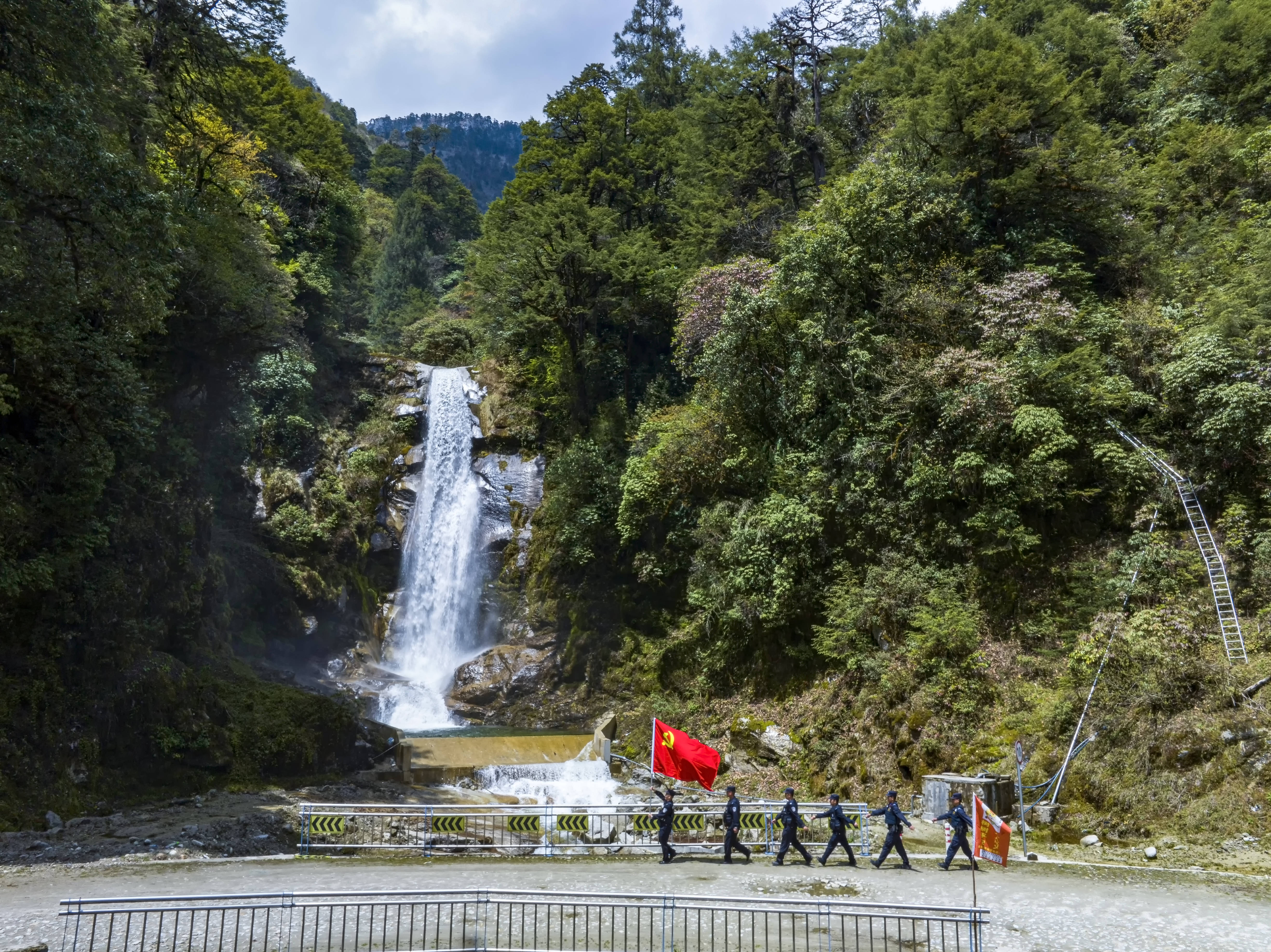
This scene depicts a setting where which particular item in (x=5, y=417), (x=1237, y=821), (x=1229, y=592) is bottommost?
(x=1237, y=821)

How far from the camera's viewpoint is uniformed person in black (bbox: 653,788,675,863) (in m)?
11.4

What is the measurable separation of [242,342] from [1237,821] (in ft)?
74.0

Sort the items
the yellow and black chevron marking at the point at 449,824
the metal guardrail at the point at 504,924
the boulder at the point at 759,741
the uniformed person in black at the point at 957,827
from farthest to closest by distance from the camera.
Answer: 1. the boulder at the point at 759,741
2. the yellow and black chevron marking at the point at 449,824
3. the uniformed person in black at the point at 957,827
4. the metal guardrail at the point at 504,924

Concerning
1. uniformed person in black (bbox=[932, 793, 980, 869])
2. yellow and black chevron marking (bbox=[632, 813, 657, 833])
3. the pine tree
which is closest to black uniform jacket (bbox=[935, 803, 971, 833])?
uniformed person in black (bbox=[932, 793, 980, 869])

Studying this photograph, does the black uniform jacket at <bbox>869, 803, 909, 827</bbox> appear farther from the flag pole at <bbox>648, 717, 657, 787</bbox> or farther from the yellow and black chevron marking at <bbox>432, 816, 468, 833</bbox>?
the yellow and black chevron marking at <bbox>432, 816, 468, 833</bbox>

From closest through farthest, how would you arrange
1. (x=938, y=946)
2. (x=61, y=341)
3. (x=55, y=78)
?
(x=938, y=946) < (x=55, y=78) < (x=61, y=341)

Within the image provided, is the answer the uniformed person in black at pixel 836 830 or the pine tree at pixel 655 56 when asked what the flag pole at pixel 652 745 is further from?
the pine tree at pixel 655 56

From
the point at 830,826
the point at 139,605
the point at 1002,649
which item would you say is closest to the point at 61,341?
the point at 139,605

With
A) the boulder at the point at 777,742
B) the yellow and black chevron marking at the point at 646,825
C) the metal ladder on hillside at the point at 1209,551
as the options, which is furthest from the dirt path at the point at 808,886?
the boulder at the point at 777,742

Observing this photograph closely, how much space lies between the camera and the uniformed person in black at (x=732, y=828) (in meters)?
11.5

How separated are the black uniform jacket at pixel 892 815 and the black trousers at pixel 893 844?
0.04m

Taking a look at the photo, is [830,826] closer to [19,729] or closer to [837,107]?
[19,729]

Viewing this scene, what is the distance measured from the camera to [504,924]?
9016mm

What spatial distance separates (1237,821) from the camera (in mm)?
10875
